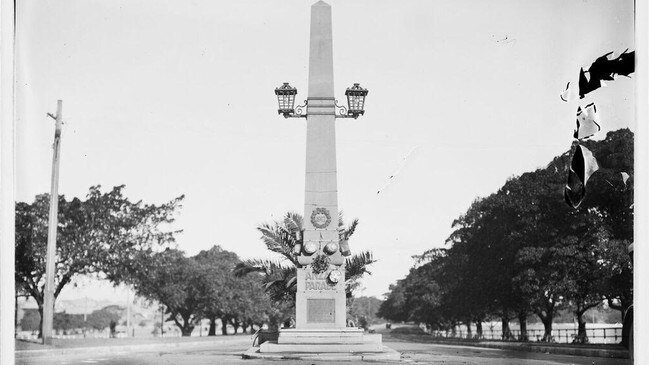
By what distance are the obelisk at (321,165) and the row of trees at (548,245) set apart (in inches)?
244

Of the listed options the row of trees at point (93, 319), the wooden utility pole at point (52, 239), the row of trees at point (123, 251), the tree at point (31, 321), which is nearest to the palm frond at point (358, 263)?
the row of trees at point (123, 251)

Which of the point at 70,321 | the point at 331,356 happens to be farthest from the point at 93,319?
the point at 331,356

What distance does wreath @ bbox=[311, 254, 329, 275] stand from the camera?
16.8 meters

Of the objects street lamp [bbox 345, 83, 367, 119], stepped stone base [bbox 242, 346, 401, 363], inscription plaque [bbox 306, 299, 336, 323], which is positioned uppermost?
street lamp [bbox 345, 83, 367, 119]

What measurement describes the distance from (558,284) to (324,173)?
8079 millimetres

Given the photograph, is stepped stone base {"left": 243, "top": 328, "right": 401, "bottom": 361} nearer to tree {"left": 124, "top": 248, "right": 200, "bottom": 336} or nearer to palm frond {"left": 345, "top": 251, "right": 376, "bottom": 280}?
palm frond {"left": 345, "top": 251, "right": 376, "bottom": 280}

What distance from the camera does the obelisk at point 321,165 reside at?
666 inches

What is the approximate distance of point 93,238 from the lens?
22391 mm

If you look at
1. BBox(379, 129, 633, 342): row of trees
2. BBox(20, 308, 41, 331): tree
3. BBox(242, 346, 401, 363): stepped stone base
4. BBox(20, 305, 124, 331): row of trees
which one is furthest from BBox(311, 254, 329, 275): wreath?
BBox(20, 305, 124, 331): row of trees

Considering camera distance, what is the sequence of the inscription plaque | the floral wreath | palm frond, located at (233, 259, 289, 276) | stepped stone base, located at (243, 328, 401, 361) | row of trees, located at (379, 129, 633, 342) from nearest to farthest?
stepped stone base, located at (243, 328, 401, 361)
the inscription plaque
the floral wreath
row of trees, located at (379, 129, 633, 342)
palm frond, located at (233, 259, 289, 276)

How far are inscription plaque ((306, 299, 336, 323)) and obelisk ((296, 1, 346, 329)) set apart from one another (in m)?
0.37

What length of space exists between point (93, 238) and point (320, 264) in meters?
8.98

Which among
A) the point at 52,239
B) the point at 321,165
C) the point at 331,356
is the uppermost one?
the point at 321,165

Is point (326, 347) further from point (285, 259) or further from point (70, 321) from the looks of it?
point (70, 321)
